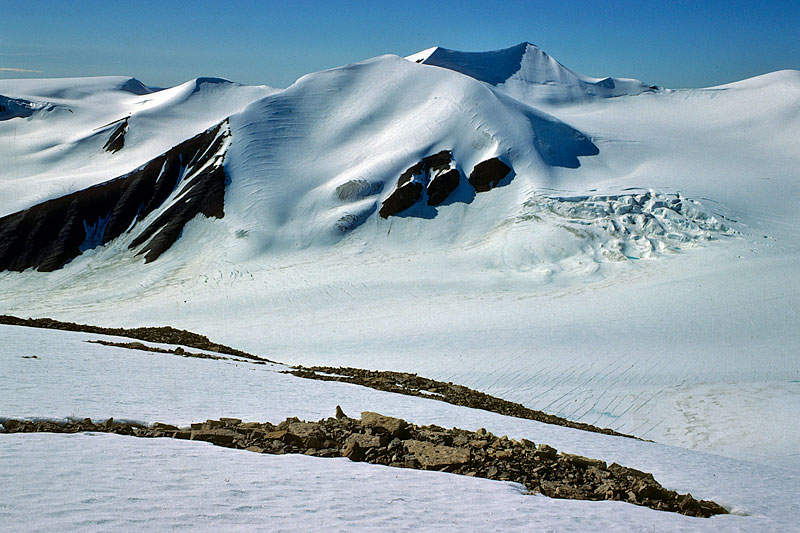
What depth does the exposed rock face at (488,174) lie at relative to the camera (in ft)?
119

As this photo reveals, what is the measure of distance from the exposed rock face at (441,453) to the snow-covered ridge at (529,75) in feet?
197

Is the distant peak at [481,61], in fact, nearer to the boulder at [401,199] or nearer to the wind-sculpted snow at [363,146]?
the wind-sculpted snow at [363,146]

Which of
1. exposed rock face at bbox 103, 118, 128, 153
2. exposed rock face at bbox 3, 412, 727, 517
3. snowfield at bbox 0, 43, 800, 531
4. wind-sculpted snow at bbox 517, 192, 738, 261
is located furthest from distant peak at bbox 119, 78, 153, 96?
exposed rock face at bbox 3, 412, 727, 517

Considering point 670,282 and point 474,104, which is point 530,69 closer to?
point 474,104

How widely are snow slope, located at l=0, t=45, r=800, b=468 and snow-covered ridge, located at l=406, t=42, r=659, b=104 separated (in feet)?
43.8

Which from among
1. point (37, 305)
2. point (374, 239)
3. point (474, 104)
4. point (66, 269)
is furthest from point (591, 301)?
point (66, 269)

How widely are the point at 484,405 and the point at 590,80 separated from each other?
6427cm

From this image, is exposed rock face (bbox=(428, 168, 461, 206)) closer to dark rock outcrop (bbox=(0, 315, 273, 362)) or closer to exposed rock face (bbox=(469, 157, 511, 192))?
exposed rock face (bbox=(469, 157, 511, 192))

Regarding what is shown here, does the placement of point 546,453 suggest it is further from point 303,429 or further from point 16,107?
point 16,107

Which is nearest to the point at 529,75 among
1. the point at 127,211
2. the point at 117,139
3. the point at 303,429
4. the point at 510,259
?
the point at 117,139

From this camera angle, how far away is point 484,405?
1315 cm

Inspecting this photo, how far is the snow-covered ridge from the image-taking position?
65.4 meters

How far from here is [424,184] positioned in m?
37.2

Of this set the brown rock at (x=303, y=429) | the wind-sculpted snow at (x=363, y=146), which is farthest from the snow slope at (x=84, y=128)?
the brown rock at (x=303, y=429)
